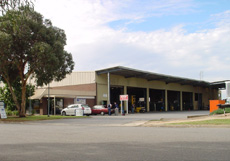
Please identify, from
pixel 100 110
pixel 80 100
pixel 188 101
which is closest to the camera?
pixel 100 110

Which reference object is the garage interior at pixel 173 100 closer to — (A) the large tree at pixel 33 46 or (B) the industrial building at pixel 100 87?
(B) the industrial building at pixel 100 87

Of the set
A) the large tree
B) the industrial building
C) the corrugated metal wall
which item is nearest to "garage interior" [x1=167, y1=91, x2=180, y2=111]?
the industrial building

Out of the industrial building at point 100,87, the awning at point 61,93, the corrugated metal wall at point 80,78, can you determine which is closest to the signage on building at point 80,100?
the industrial building at point 100,87

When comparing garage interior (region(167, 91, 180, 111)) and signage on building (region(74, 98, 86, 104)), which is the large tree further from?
garage interior (region(167, 91, 180, 111))

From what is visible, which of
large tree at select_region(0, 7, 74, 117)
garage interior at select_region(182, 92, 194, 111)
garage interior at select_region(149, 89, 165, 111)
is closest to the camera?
large tree at select_region(0, 7, 74, 117)

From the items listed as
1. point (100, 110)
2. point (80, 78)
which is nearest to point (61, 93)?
point (80, 78)

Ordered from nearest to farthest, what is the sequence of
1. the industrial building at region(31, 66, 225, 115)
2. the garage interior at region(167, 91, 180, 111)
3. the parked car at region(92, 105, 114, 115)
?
the parked car at region(92, 105, 114, 115)
the industrial building at region(31, 66, 225, 115)
the garage interior at region(167, 91, 180, 111)

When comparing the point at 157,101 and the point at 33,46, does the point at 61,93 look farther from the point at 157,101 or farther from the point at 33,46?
the point at 157,101

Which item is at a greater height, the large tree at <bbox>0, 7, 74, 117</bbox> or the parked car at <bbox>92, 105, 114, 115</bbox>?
the large tree at <bbox>0, 7, 74, 117</bbox>

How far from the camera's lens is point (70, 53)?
30062 millimetres

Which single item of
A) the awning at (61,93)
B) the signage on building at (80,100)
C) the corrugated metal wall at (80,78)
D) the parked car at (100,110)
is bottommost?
the parked car at (100,110)

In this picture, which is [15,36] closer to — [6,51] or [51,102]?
[6,51]

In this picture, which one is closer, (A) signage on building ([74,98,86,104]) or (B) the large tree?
(B) the large tree

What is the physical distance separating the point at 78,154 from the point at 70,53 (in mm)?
23788
